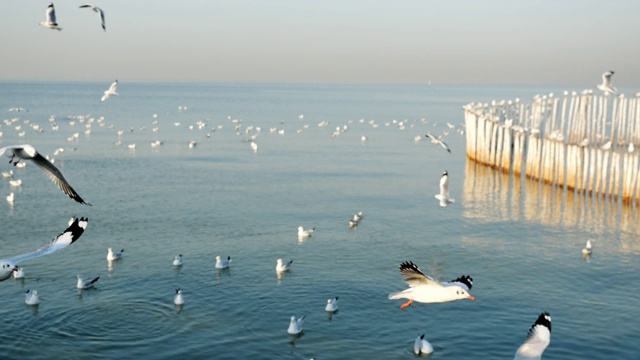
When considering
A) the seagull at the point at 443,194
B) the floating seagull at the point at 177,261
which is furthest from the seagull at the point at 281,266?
the seagull at the point at 443,194

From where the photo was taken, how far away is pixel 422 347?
60.5 feet

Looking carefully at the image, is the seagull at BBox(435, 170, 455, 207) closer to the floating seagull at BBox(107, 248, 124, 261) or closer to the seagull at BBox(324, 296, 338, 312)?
the seagull at BBox(324, 296, 338, 312)

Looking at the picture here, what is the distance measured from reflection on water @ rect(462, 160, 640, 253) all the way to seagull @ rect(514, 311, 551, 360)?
61.9 feet

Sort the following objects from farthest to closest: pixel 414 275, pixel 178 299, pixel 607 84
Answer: pixel 607 84
pixel 178 299
pixel 414 275

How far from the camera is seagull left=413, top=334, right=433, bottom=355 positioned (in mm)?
18406

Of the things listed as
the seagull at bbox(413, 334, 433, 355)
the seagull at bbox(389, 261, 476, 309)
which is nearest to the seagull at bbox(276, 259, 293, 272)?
the seagull at bbox(413, 334, 433, 355)

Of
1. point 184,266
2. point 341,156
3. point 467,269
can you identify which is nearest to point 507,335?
point 467,269

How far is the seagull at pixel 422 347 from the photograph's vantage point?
18.4 m

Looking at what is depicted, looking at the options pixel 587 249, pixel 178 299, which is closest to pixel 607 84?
pixel 587 249

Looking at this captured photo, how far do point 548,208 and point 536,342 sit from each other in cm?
2684

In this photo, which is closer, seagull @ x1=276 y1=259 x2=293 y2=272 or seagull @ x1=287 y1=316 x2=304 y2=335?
seagull @ x1=287 y1=316 x2=304 y2=335

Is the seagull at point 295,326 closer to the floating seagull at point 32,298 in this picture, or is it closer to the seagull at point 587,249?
the floating seagull at point 32,298

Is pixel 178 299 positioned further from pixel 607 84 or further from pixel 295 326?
pixel 607 84

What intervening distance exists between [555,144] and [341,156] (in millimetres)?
23468
